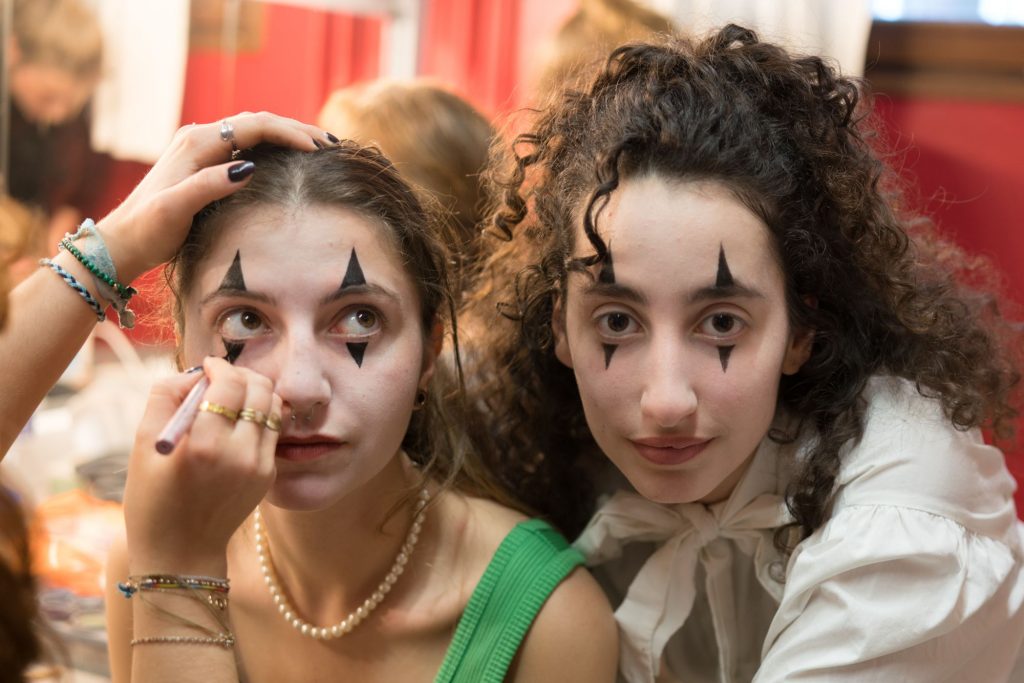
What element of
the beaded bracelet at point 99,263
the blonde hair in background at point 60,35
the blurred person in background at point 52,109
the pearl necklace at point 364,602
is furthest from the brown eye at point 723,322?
the blonde hair in background at point 60,35

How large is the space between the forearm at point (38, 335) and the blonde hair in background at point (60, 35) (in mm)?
1518

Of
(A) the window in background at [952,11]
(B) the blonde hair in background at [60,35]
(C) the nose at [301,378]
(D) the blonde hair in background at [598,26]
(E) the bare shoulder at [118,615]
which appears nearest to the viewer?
(C) the nose at [301,378]

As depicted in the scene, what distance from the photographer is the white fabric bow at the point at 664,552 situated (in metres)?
1.32

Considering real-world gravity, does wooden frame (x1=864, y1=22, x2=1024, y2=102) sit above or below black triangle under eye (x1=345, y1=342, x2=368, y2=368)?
above

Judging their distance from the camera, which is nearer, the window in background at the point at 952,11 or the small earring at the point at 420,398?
the small earring at the point at 420,398

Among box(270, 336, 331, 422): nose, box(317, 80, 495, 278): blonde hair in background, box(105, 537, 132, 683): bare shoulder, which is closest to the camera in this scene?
box(270, 336, 331, 422): nose

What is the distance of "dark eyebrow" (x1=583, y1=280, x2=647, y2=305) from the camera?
3.77 feet

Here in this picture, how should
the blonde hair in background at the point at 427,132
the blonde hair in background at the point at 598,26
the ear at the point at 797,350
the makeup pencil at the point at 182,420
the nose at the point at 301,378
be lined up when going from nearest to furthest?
the makeup pencil at the point at 182,420
the nose at the point at 301,378
the ear at the point at 797,350
the blonde hair in background at the point at 427,132
the blonde hair in background at the point at 598,26

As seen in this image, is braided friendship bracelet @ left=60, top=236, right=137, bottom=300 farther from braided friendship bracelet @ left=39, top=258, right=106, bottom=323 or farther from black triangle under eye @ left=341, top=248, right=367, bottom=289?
black triangle under eye @ left=341, top=248, right=367, bottom=289

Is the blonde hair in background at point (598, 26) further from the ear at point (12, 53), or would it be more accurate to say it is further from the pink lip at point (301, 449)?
the pink lip at point (301, 449)

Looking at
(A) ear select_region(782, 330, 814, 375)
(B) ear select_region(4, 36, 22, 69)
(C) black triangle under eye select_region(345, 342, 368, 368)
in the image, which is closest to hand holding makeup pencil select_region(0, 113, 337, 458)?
(C) black triangle under eye select_region(345, 342, 368, 368)

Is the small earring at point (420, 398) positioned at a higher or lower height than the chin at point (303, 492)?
higher

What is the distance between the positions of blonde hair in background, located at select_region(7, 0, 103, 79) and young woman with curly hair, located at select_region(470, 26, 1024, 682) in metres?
1.58

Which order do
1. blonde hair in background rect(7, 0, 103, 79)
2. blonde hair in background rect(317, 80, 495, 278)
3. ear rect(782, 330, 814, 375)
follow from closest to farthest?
ear rect(782, 330, 814, 375) < blonde hair in background rect(317, 80, 495, 278) < blonde hair in background rect(7, 0, 103, 79)
